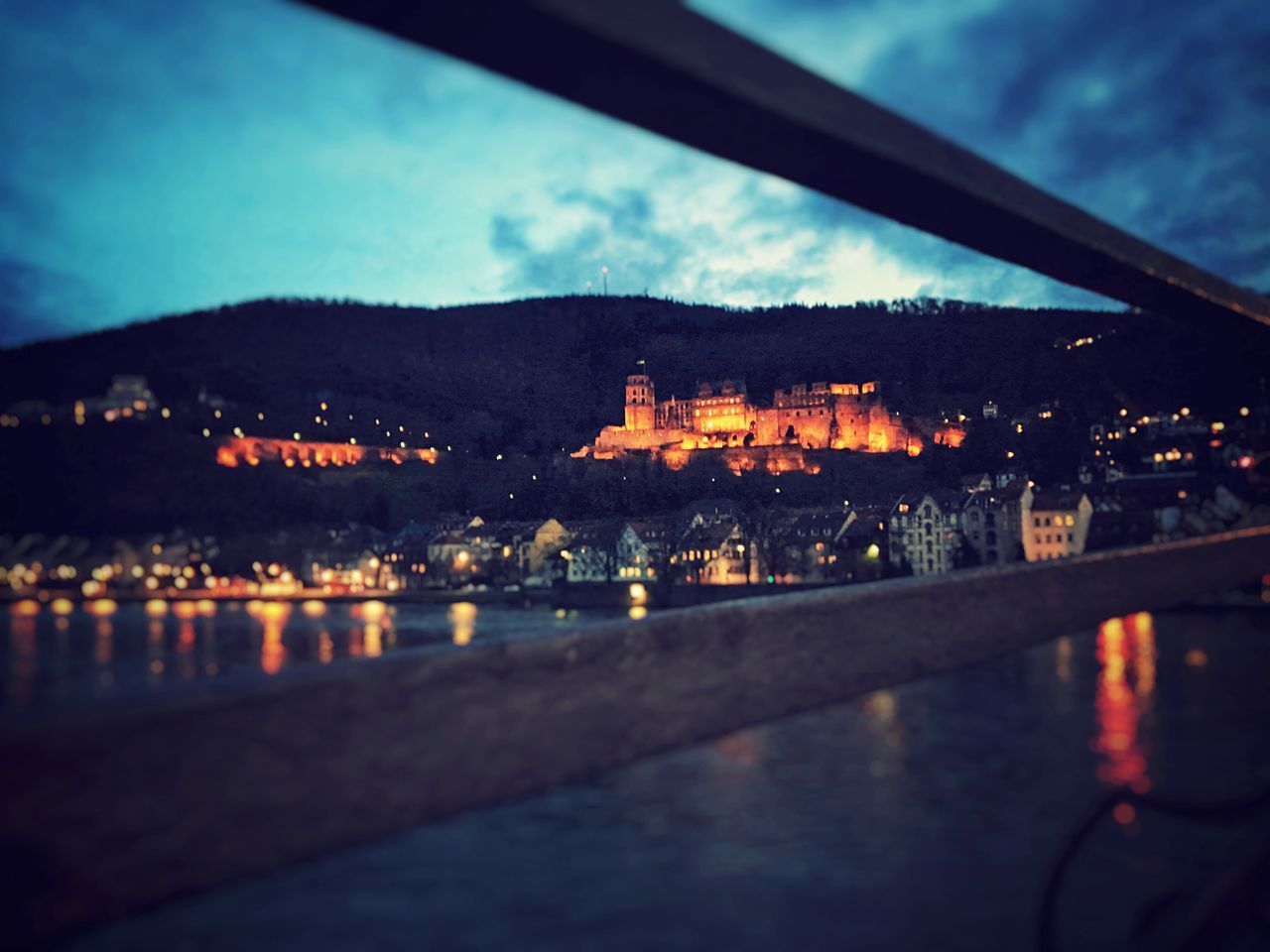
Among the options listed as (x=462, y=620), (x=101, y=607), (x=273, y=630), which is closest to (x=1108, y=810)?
(x=101, y=607)

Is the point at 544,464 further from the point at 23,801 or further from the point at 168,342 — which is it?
the point at 23,801

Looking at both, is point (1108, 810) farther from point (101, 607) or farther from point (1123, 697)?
point (101, 607)

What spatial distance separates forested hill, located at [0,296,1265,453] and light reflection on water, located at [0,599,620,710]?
1.78 metres

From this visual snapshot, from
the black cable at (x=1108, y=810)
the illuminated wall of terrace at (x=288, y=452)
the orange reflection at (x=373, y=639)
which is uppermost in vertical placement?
the illuminated wall of terrace at (x=288, y=452)

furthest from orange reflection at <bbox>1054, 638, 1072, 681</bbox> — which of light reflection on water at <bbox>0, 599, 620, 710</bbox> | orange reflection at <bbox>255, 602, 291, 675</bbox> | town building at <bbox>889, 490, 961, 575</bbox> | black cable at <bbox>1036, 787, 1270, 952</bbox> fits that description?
town building at <bbox>889, 490, 961, 575</bbox>

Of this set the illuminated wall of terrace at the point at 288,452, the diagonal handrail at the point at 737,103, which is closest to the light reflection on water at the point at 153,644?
the illuminated wall of terrace at the point at 288,452

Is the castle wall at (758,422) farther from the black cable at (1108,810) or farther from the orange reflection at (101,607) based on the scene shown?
the black cable at (1108,810)

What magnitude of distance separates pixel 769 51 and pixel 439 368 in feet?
148

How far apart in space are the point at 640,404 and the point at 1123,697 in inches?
3055

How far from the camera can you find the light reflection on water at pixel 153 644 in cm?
394

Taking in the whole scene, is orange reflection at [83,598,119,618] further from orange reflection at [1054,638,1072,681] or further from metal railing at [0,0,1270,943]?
orange reflection at [1054,638,1072,681]

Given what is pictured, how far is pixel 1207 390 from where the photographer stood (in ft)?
54.0

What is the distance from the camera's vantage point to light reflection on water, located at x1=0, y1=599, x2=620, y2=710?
3943mm

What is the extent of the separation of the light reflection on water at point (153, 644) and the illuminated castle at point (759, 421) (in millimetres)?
58395
